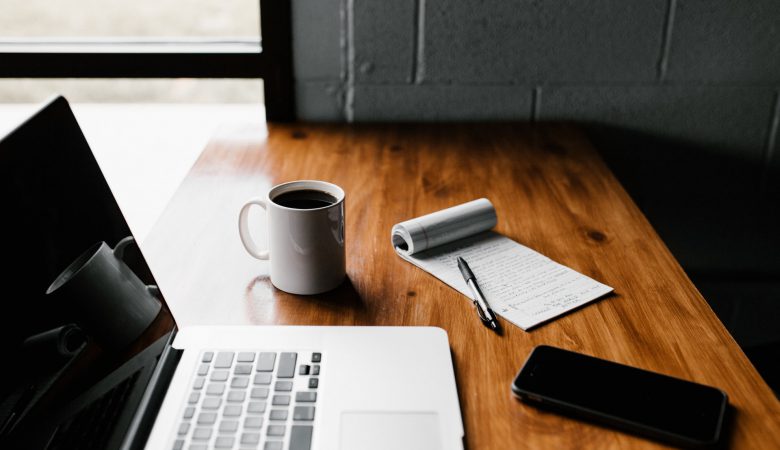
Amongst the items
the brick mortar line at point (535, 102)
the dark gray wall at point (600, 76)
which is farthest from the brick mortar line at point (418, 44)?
the brick mortar line at point (535, 102)

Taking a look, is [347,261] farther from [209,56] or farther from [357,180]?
[209,56]

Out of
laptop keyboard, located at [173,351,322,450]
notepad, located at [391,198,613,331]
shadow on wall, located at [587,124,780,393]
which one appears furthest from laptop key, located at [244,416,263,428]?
shadow on wall, located at [587,124,780,393]

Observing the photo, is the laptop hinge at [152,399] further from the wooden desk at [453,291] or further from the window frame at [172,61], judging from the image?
the window frame at [172,61]

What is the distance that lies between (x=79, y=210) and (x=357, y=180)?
61 centimetres

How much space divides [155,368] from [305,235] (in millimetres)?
222

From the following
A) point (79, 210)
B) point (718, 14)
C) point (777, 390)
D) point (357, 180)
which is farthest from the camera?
point (718, 14)

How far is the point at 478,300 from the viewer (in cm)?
83

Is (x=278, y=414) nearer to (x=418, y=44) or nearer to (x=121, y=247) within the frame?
(x=121, y=247)

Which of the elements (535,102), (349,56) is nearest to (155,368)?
(349,56)

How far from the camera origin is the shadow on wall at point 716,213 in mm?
1560

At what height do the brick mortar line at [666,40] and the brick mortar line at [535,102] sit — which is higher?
the brick mortar line at [666,40]

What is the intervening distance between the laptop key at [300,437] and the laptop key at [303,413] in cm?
1

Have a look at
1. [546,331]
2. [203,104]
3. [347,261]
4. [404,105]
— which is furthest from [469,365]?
[203,104]

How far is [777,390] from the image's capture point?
3.49 ft
